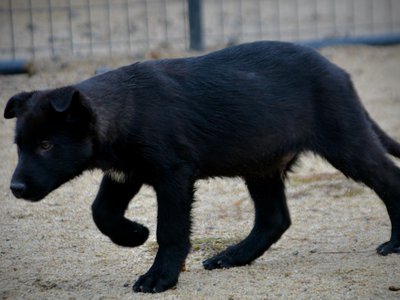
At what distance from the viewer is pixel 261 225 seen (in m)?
5.77

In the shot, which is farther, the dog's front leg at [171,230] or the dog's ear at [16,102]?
the dog's ear at [16,102]

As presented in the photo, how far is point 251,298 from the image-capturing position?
4598 millimetres

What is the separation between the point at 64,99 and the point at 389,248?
7.77ft

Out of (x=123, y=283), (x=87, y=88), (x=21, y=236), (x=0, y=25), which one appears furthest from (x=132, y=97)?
(x=0, y=25)

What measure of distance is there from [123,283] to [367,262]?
1546mm

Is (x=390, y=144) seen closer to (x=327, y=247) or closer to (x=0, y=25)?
(x=327, y=247)

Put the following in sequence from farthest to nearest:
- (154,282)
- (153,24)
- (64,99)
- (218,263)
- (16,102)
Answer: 1. (153,24)
2. (218,263)
3. (16,102)
4. (154,282)
5. (64,99)

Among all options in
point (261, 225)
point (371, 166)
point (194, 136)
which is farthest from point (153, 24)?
point (194, 136)

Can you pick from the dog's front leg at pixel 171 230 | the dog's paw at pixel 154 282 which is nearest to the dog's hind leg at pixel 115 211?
the dog's front leg at pixel 171 230

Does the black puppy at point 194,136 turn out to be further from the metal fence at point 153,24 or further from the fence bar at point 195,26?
the metal fence at point 153,24

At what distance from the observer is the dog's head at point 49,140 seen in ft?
15.7

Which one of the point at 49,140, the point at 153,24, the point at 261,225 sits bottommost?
the point at 261,225

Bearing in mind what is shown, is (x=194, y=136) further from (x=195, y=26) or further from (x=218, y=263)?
(x=195, y=26)

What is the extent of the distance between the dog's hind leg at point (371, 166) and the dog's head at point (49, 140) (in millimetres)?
1712
